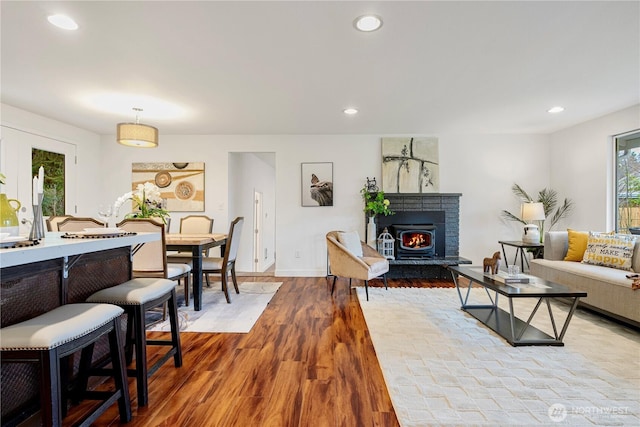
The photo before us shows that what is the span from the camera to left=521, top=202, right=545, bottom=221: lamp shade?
14.9ft

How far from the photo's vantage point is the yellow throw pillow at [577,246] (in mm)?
3607

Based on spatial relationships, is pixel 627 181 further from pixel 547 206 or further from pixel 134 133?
pixel 134 133

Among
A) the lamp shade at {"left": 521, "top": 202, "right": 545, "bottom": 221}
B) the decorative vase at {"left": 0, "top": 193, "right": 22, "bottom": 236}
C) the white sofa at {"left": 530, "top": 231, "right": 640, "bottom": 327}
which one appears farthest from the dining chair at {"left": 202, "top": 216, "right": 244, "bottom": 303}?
the lamp shade at {"left": 521, "top": 202, "right": 545, "bottom": 221}

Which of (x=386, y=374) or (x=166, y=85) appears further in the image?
(x=166, y=85)

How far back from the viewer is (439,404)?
1704 millimetres

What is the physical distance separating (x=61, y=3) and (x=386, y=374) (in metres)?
3.11

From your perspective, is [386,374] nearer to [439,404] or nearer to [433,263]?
[439,404]

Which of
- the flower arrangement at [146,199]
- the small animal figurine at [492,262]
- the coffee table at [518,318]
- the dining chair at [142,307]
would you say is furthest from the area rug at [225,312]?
the small animal figurine at [492,262]

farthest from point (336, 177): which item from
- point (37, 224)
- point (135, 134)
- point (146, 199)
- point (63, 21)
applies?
point (37, 224)

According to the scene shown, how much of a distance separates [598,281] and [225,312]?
368 centimetres

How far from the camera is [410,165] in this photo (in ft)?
16.9

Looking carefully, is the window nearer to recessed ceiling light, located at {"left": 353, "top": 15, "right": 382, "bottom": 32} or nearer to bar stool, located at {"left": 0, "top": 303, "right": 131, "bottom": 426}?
recessed ceiling light, located at {"left": 353, "top": 15, "right": 382, "bottom": 32}

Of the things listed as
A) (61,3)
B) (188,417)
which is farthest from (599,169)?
(61,3)

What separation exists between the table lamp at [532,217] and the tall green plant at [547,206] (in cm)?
40
